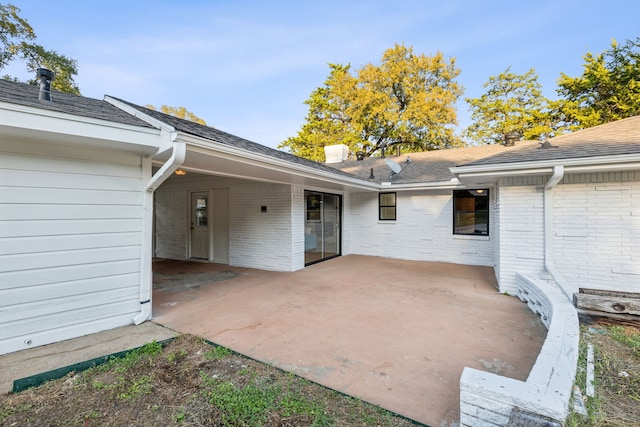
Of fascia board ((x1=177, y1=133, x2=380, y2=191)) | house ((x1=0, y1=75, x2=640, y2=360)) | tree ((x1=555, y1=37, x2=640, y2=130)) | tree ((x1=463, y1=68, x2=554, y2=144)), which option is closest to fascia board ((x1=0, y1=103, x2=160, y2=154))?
house ((x1=0, y1=75, x2=640, y2=360))

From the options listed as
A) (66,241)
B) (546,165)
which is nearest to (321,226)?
(546,165)

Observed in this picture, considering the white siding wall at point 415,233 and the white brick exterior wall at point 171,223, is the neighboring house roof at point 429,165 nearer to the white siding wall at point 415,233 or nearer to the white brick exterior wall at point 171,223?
the white siding wall at point 415,233

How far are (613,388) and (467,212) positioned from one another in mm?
6429

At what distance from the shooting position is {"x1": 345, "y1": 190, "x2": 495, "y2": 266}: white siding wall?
808cm

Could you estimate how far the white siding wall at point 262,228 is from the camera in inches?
A: 275

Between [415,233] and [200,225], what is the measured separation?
6.57 m

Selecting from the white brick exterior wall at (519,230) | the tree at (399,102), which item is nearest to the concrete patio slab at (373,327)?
the white brick exterior wall at (519,230)

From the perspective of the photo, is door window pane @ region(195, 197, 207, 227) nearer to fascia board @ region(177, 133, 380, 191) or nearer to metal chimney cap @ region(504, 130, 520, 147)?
fascia board @ region(177, 133, 380, 191)

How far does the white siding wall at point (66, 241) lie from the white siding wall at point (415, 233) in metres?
7.06

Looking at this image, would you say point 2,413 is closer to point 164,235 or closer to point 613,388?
point 613,388

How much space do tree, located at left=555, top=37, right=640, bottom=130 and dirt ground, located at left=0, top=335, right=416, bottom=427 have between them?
59.6 ft

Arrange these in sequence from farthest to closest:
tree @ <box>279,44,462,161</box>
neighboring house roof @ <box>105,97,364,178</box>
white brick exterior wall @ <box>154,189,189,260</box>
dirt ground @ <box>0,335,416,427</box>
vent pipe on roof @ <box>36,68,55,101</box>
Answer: tree @ <box>279,44,462,161</box>
white brick exterior wall @ <box>154,189,189,260</box>
neighboring house roof @ <box>105,97,364,178</box>
vent pipe on roof @ <box>36,68,55,101</box>
dirt ground @ <box>0,335,416,427</box>

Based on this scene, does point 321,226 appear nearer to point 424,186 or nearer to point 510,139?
point 424,186

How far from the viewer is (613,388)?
7.10 feet
